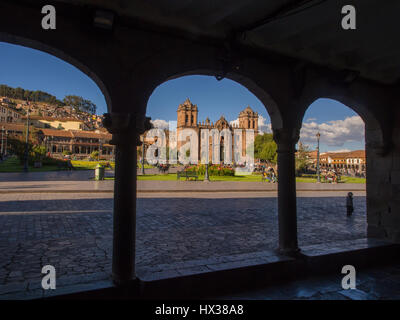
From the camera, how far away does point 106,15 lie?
316 cm

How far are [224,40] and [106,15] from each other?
1.65 m

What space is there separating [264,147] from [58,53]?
55.0m

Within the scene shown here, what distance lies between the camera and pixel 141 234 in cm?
652

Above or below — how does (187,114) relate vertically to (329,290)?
above

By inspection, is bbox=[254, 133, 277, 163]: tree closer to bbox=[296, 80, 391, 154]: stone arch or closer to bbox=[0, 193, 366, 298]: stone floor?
bbox=[0, 193, 366, 298]: stone floor

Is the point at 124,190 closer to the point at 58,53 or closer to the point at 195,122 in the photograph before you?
the point at 58,53

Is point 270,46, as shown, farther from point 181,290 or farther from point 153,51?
point 181,290

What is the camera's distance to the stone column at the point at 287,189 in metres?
4.58

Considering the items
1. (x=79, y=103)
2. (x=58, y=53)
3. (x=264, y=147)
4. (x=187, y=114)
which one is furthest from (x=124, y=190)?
(x=79, y=103)

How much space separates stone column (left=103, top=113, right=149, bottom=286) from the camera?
3455mm

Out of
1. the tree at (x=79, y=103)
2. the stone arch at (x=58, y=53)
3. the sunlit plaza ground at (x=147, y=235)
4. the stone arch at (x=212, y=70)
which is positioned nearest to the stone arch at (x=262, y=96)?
the stone arch at (x=212, y=70)

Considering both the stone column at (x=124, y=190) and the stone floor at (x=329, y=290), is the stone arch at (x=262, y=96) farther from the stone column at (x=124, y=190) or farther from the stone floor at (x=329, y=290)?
the stone floor at (x=329, y=290)
